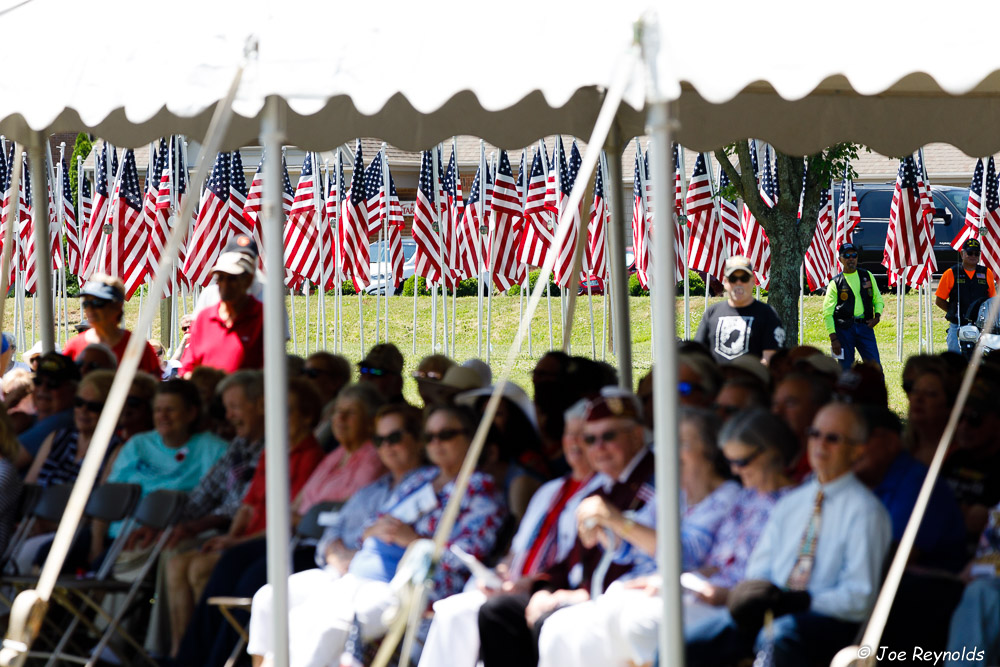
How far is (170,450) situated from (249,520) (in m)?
0.70

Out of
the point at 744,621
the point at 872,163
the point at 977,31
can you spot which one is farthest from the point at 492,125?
the point at 872,163

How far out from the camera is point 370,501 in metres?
5.00

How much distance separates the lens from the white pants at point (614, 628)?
409 cm

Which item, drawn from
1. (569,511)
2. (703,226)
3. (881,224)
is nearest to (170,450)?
(569,511)

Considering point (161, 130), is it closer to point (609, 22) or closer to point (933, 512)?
point (609, 22)

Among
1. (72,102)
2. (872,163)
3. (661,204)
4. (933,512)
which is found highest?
(872,163)

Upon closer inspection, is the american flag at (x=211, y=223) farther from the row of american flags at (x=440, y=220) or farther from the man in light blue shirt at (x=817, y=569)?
the man in light blue shirt at (x=817, y=569)

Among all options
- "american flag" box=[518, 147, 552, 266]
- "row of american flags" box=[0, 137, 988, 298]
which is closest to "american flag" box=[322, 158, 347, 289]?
"row of american flags" box=[0, 137, 988, 298]

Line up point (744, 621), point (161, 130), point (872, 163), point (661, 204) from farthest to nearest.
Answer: point (872, 163) → point (161, 130) → point (744, 621) → point (661, 204)

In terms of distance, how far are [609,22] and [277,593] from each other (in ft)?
7.01

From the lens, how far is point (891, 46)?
4230 mm

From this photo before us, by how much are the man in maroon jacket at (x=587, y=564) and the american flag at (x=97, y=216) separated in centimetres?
1200

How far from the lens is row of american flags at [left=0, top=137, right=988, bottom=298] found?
14984 mm

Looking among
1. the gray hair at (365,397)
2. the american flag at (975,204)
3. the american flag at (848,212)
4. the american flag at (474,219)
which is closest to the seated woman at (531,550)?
the gray hair at (365,397)
